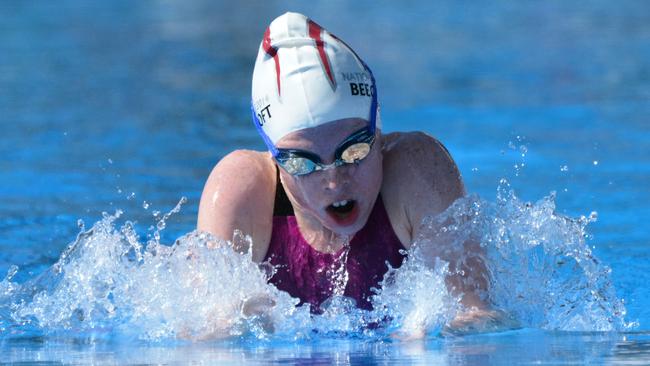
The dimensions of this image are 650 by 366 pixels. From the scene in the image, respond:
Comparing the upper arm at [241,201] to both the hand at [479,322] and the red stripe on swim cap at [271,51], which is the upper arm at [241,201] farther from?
the hand at [479,322]

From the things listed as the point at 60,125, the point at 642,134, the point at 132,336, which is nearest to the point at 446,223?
the point at 132,336

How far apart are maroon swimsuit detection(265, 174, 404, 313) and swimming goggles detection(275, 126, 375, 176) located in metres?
0.31

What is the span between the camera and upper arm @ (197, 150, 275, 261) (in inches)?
138

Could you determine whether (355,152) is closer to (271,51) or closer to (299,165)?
(299,165)

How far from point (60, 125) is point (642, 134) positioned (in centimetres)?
345

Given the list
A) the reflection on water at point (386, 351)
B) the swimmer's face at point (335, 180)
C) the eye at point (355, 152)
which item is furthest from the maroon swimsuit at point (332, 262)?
the reflection on water at point (386, 351)

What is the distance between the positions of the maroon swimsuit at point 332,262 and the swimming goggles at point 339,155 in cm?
31

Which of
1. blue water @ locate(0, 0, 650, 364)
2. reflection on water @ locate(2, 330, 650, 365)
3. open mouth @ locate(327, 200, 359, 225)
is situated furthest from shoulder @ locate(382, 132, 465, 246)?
reflection on water @ locate(2, 330, 650, 365)

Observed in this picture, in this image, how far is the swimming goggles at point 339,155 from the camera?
10.5 ft

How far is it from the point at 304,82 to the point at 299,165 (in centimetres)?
24

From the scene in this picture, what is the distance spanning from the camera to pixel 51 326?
12.1 ft

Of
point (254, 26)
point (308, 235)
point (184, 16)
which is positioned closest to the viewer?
point (308, 235)

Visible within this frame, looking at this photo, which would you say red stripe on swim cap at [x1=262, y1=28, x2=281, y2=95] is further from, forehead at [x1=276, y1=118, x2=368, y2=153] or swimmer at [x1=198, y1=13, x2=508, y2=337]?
forehead at [x1=276, y1=118, x2=368, y2=153]

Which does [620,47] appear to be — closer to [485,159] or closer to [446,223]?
[485,159]
